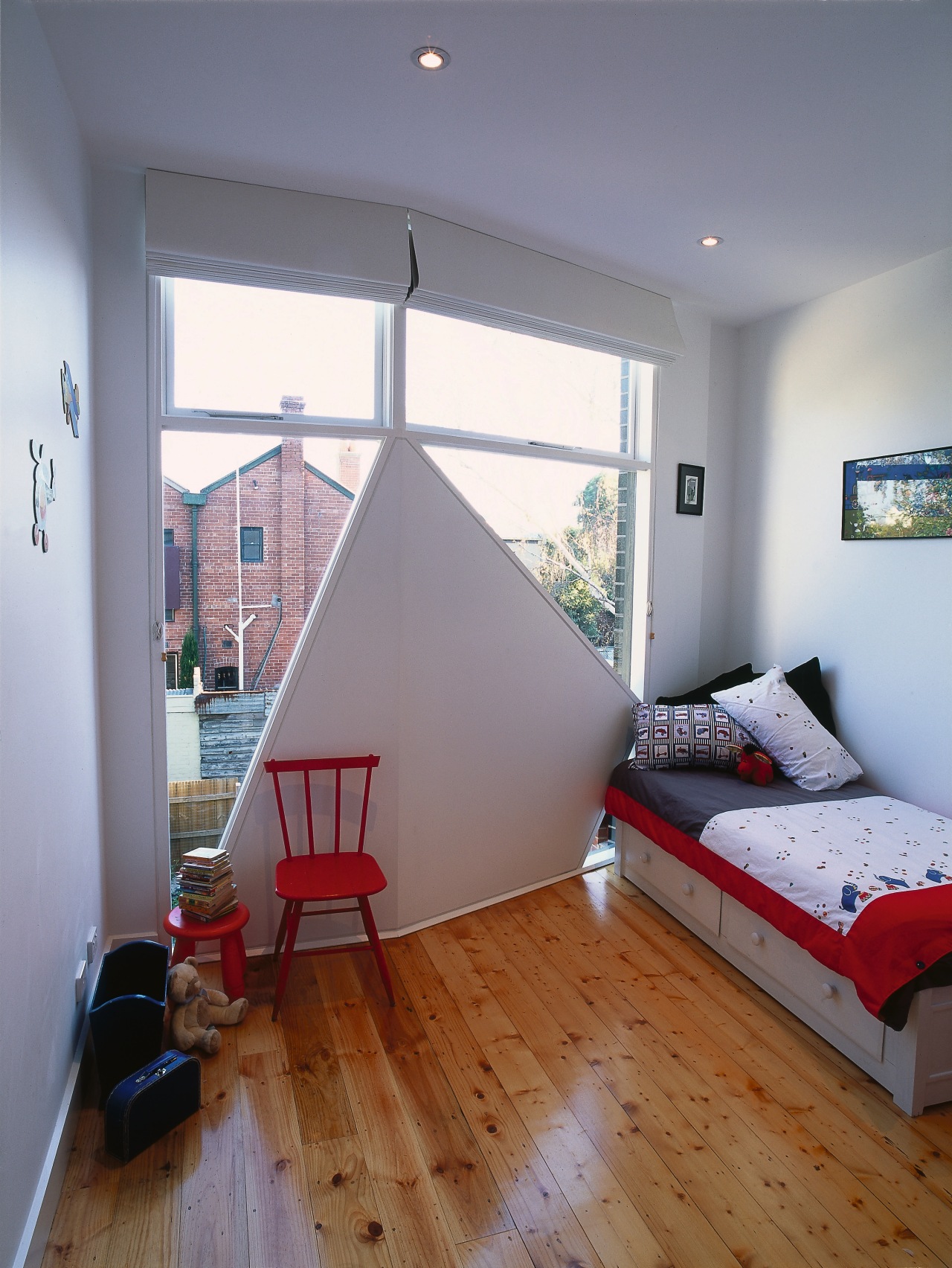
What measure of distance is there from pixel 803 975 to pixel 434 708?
161 centimetres

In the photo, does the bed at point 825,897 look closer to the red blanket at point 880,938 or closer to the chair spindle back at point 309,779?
the red blanket at point 880,938

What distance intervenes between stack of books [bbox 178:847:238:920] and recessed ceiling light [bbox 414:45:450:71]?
237cm

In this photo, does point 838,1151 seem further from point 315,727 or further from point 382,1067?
point 315,727

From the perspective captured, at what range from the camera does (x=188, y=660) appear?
2.74 meters

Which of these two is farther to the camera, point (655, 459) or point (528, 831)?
point (655, 459)

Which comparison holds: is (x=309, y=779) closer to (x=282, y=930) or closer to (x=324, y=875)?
(x=324, y=875)

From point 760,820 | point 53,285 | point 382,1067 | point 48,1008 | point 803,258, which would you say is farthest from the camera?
point 803,258

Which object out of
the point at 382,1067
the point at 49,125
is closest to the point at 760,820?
the point at 382,1067

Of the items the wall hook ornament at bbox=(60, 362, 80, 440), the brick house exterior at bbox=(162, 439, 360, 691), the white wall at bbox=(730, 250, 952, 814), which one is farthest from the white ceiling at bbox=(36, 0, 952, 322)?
the brick house exterior at bbox=(162, 439, 360, 691)

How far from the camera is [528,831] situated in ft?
11.3

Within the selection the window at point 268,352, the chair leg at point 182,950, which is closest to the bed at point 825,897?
the chair leg at point 182,950

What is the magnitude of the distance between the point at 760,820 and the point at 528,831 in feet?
3.52

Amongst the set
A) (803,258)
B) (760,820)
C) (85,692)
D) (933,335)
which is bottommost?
(760,820)

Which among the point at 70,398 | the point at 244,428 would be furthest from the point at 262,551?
the point at 70,398
